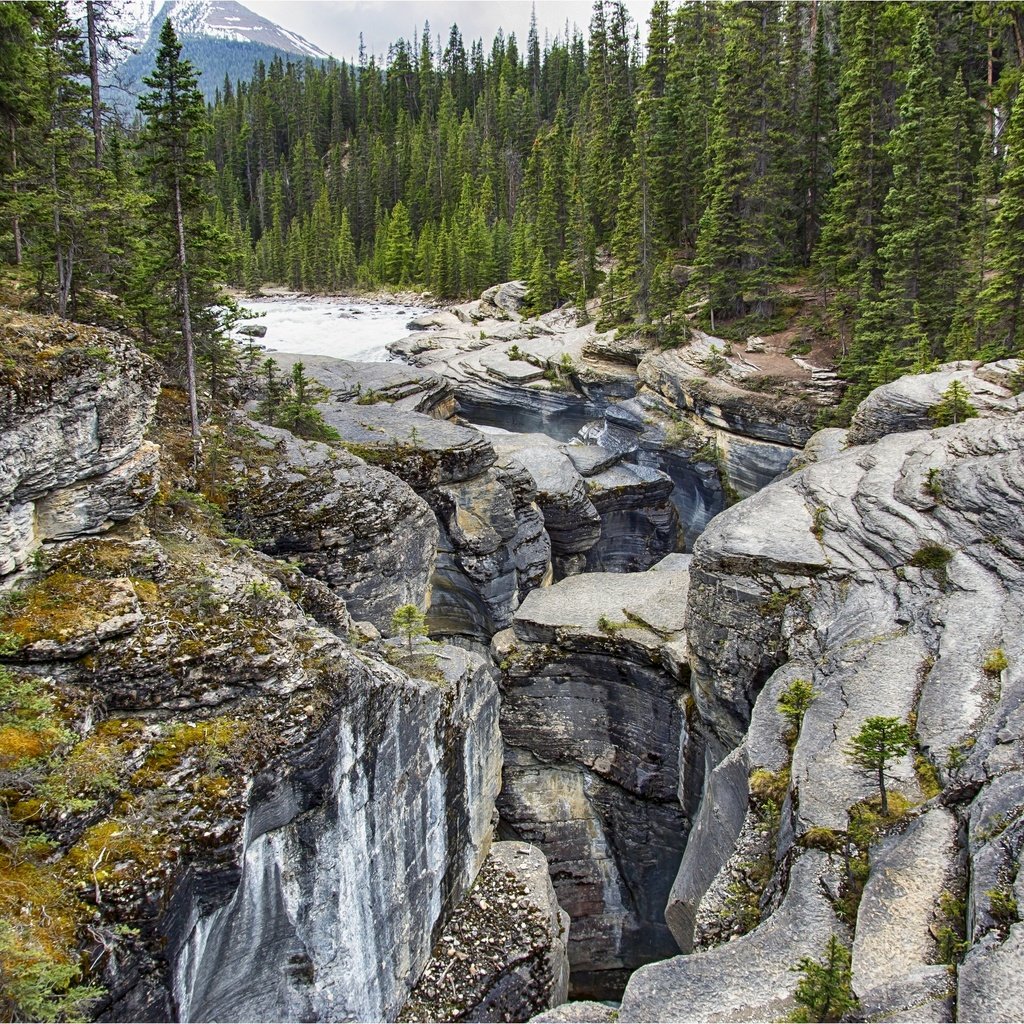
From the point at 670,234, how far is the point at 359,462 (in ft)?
116

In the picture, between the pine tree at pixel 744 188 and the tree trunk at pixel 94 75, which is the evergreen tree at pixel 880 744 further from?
the pine tree at pixel 744 188

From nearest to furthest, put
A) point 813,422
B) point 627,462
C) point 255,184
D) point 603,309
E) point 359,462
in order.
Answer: point 359,462
point 813,422
point 627,462
point 603,309
point 255,184

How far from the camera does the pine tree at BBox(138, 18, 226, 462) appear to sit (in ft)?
55.8

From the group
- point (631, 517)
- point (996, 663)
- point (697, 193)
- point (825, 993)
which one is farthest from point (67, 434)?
point (697, 193)

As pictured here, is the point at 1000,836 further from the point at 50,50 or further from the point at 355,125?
the point at 355,125

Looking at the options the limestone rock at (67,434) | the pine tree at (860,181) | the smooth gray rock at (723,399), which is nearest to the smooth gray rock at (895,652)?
the smooth gray rock at (723,399)

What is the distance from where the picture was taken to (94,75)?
21.2m

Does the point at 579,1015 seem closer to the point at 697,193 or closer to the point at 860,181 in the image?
the point at 860,181

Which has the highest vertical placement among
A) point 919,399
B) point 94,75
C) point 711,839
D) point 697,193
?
point 697,193

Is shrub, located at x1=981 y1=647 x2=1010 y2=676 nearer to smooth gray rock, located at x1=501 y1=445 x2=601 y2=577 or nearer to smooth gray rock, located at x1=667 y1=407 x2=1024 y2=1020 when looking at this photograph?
smooth gray rock, located at x1=667 y1=407 x2=1024 y2=1020

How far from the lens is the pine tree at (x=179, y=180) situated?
55.8 feet

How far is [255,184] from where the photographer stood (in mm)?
106812

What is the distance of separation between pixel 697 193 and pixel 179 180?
38.6 meters

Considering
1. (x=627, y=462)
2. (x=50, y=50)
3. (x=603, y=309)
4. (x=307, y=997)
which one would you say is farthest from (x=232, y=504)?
(x=603, y=309)
